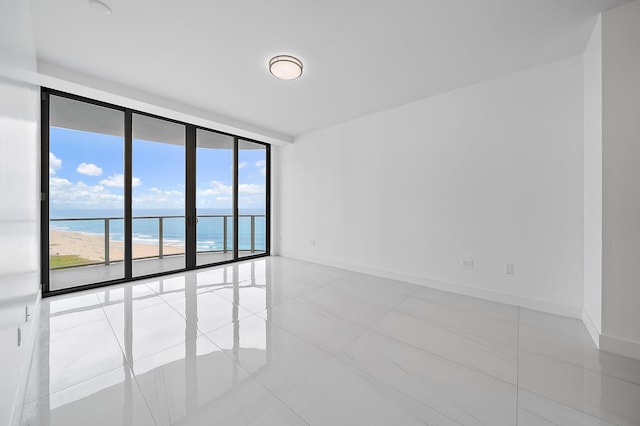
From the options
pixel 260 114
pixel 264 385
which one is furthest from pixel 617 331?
pixel 260 114

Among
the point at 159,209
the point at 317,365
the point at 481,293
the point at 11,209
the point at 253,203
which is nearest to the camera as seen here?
the point at 11,209

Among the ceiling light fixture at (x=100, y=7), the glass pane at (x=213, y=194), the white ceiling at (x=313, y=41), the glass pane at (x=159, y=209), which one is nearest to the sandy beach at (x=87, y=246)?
the glass pane at (x=159, y=209)

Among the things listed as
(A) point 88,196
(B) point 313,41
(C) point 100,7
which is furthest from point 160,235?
(B) point 313,41

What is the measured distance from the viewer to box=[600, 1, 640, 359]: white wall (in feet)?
6.17

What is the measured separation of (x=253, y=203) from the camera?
5.86m

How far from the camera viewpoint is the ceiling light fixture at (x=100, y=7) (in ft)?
6.24

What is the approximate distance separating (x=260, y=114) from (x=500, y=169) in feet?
12.1

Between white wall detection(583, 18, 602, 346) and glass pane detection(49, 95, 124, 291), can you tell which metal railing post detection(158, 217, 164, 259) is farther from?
white wall detection(583, 18, 602, 346)

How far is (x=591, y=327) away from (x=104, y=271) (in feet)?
22.5

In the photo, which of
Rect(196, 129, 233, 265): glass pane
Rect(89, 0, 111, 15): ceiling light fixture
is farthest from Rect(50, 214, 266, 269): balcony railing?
Rect(89, 0, 111, 15): ceiling light fixture

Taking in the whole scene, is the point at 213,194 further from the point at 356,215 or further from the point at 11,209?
the point at 11,209

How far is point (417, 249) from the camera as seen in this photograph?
3.68m

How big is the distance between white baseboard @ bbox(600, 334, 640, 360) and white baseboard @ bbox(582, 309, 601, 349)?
1.7 inches

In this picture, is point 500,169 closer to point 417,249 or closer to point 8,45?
point 417,249
